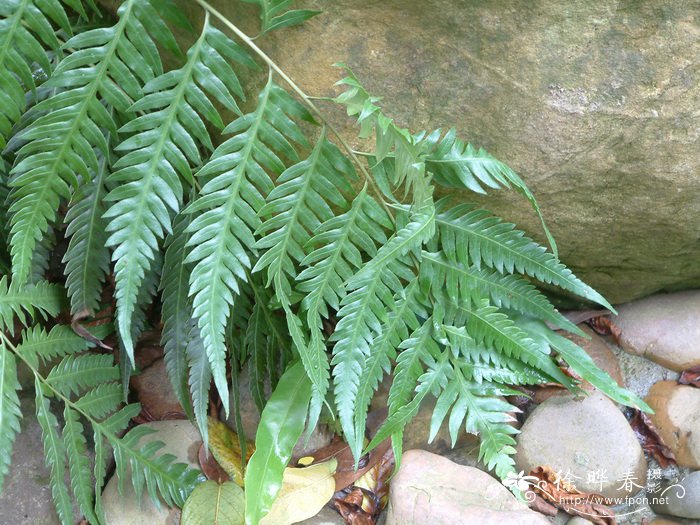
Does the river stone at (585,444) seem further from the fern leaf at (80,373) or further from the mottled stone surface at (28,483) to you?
the mottled stone surface at (28,483)

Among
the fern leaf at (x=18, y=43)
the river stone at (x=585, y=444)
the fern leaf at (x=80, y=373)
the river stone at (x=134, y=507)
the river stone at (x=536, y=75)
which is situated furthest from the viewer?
the river stone at (x=585, y=444)

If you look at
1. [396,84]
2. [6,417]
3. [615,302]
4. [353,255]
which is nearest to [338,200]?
[353,255]

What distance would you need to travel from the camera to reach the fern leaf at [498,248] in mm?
1904

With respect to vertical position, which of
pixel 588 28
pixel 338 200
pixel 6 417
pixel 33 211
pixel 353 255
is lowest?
pixel 6 417

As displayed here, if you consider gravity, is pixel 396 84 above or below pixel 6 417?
above

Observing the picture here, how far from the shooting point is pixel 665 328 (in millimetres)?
2398

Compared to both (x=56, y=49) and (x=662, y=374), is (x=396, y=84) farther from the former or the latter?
(x=662, y=374)

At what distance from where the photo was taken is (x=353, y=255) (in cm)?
179

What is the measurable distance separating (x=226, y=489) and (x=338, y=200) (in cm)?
92

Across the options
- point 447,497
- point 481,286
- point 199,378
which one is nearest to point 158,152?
point 199,378

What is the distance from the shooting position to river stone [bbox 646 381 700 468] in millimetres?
2119

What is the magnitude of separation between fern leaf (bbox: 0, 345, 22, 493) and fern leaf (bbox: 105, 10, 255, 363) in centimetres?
36

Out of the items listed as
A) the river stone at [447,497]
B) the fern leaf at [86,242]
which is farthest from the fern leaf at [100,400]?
the river stone at [447,497]

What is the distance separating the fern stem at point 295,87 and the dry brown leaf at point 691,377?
1.20m
